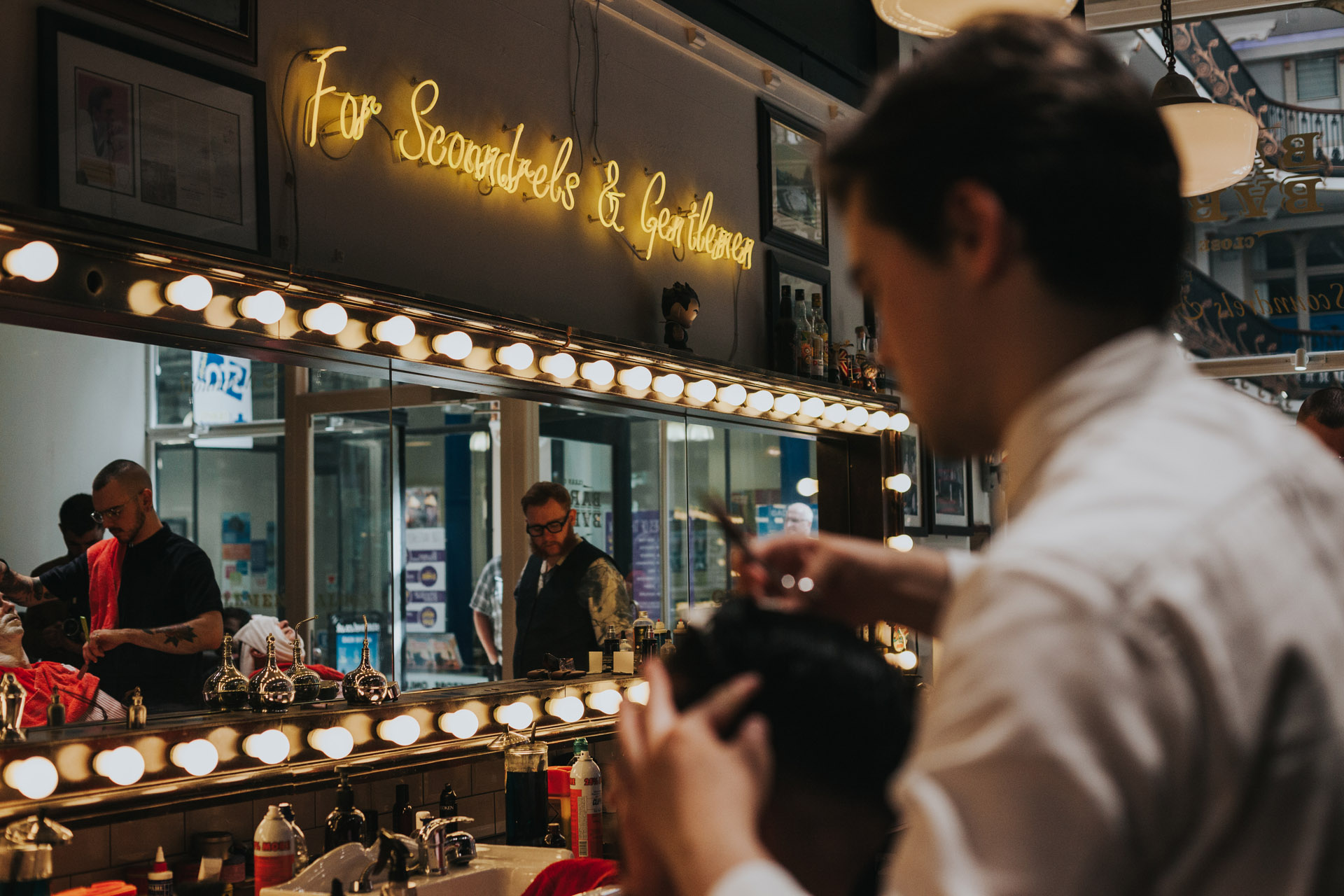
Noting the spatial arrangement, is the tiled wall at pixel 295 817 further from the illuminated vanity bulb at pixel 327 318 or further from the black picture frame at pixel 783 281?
the black picture frame at pixel 783 281

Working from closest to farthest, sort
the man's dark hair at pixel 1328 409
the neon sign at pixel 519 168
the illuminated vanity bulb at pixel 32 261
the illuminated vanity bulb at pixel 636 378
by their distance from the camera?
the illuminated vanity bulb at pixel 32 261 < the neon sign at pixel 519 168 < the man's dark hair at pixel 1328 409 < the illuminated vanity bulb at pixel 636 378

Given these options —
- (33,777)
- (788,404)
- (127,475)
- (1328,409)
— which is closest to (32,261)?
(127,475)

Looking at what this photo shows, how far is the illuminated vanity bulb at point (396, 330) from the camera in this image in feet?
9.20

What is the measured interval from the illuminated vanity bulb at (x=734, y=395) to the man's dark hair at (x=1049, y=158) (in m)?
3.38

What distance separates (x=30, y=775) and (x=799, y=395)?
2.86 metres

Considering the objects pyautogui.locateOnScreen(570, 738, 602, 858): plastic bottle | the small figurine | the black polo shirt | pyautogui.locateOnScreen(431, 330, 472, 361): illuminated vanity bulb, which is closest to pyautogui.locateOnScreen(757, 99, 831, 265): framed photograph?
the small figurine

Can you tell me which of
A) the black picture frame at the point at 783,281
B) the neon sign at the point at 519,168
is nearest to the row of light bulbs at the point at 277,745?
the neon sign at the point at 519,168

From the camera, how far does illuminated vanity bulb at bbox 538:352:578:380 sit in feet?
10.7

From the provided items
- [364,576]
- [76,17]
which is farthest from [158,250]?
[364,576]

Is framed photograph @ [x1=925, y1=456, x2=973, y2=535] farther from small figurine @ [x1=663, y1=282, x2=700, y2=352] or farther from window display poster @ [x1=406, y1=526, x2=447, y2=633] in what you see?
window display poster @ [x1=406, y1=526, x2=447, y2=633]

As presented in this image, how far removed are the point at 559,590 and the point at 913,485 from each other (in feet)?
7.67

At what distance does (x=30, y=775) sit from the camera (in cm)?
209

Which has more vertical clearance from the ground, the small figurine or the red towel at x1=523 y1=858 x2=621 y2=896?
the small figurine

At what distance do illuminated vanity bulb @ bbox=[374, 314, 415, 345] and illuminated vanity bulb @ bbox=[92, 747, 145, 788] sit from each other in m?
1.02
